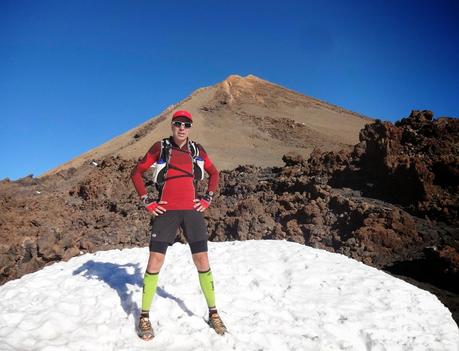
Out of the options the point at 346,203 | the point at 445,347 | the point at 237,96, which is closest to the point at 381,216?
the point at 346,203

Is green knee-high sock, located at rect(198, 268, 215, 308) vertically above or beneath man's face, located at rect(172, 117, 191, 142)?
beneath

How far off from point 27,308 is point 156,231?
2.17 m

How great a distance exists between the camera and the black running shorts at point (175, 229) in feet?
13.7

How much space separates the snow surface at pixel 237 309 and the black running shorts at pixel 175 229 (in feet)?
3.16

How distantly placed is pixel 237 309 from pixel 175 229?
1467 millimetres

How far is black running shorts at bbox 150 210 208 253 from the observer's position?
13.7ft

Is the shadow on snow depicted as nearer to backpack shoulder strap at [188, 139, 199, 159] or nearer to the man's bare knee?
the man's bare knee

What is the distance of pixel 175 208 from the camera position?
4289mm

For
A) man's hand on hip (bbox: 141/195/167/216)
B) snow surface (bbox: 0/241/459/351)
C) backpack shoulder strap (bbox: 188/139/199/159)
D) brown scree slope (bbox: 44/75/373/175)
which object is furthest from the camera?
brown scree slope (bbox: 44/75/373/175)

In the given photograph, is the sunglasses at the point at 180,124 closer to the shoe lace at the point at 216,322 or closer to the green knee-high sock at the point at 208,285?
the green knee-high sock at the point at 208,285

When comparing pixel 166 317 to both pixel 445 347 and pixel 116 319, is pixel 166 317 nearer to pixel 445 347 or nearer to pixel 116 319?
pixel 116 319

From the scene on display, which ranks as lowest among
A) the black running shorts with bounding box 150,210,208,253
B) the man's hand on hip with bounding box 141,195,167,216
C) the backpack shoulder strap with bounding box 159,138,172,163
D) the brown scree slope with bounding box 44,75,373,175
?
the black running shorts with bounding box 150,210,208,253

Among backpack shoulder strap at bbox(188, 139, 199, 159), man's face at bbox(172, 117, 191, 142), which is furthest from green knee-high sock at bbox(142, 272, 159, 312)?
man's face at bbox(172, 117, 191, 142)

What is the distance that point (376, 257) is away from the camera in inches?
344
